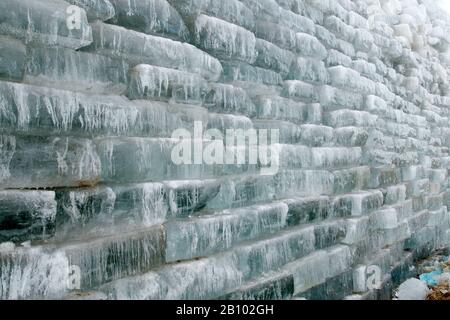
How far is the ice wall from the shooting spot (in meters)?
1.46

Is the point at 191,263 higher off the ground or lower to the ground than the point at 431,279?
higher

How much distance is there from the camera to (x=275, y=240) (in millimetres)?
2506

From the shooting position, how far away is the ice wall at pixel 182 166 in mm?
1461

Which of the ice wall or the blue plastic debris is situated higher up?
the ice wall

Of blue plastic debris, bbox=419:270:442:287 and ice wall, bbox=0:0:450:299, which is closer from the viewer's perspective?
ice wall, bbox=0:0:450:299

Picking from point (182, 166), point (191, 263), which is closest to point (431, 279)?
point (191, 263)

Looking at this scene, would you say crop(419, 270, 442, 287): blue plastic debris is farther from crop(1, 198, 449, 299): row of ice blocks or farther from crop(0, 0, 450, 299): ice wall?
crop(1, 198, 449, 299): row of ice blocks

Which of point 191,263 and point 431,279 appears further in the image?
point 431,279

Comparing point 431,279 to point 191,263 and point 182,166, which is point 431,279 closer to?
point 191,263

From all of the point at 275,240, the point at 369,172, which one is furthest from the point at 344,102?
the point at 275,240

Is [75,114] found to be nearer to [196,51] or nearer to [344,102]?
[196,51]

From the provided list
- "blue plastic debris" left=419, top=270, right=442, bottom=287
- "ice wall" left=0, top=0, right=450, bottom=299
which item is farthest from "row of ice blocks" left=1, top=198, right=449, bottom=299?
"blue plastic debris" left=419, top=270, right=442, bottom=287

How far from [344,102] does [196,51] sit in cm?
192

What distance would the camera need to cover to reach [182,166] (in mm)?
1988
